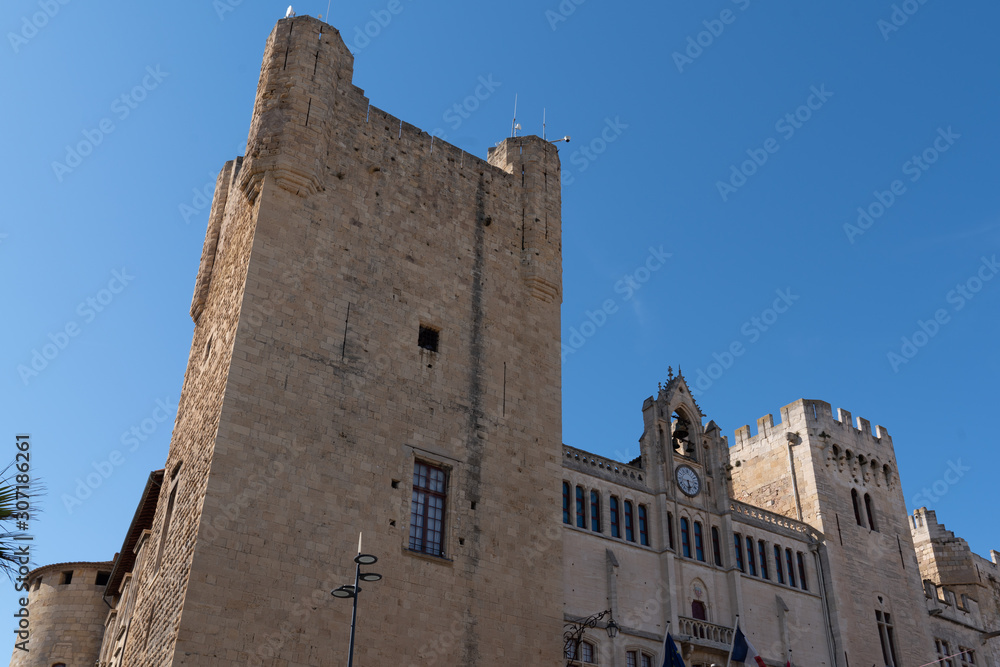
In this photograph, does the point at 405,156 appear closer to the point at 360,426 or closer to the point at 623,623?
the point at 360,426

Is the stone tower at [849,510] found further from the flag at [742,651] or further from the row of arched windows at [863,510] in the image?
the flag at [742,651]

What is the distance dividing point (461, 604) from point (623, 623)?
624 centimetres

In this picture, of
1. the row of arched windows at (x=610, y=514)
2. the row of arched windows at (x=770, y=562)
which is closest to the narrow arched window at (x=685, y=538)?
the row of arched windows at (x=610, y=514)

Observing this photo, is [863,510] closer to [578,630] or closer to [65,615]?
[578,630]

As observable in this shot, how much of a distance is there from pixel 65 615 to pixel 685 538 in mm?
19875

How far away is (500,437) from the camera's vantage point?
21.4 m

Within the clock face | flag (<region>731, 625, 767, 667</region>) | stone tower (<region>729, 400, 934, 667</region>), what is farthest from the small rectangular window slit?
stone tower (<region>729, 400, 934, 667</region>)

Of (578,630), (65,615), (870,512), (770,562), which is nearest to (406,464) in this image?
(578,630)

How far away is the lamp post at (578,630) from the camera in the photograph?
21.9 metres

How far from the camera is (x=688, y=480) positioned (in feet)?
89.8

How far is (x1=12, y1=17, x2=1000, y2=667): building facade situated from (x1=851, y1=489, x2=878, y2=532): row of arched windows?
3097mm

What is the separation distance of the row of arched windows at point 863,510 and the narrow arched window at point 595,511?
486 inches

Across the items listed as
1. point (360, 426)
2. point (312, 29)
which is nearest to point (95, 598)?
point (360, 426)

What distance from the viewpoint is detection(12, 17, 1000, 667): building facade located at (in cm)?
1759
